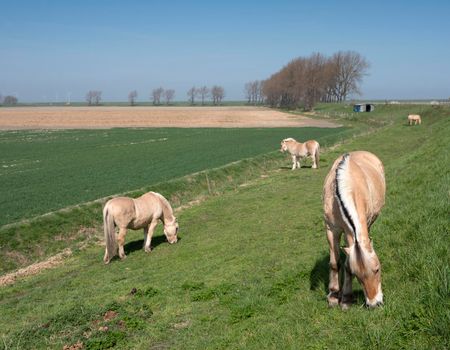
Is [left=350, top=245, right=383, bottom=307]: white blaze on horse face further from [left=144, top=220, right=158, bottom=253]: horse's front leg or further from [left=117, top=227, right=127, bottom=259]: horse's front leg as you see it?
[left=144, top=220, right=158, bottom=253]: horse's front leg

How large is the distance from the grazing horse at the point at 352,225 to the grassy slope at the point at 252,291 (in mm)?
335

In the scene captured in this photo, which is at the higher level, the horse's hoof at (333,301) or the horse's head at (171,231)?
the horse's hoof at (333,301)

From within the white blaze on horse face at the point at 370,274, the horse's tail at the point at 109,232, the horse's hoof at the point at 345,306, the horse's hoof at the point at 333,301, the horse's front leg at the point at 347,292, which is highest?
the white blaze on horse face at the point at 370,274

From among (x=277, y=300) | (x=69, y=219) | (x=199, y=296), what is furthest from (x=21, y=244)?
(x=277, y=300)

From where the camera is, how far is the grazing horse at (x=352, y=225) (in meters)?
6.07

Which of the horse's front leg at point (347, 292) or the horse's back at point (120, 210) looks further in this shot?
the horse's back at point (120, 210)

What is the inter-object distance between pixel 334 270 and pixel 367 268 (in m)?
1.35

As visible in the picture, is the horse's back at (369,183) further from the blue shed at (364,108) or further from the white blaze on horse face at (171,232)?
the blue shed at (364,108)

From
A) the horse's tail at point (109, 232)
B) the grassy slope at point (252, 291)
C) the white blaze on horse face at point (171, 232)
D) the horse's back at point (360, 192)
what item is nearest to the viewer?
the grassy slope at point (252, 291)

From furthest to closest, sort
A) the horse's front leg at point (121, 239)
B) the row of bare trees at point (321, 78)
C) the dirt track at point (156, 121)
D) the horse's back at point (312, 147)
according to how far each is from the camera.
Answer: the row of bare trees at point (321, 78) → the dirt track at point (156, 121) → the horse's back at point (312, 147) → the horse's front leg at point (121, 239)

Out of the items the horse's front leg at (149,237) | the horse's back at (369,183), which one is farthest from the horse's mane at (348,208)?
the horse's front leg at (149,237)

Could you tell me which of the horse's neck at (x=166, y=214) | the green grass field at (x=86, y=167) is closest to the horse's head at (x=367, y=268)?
the horse's neck at (x=166, y=214)

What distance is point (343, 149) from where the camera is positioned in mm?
38312

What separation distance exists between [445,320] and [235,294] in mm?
4591
